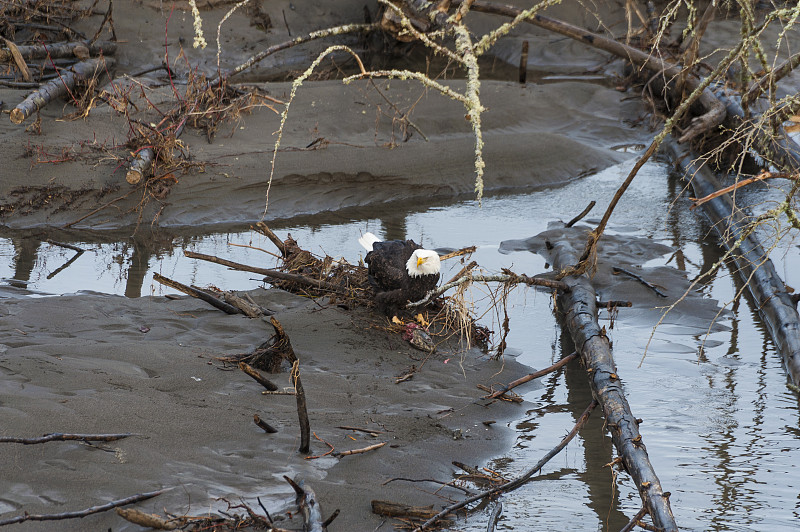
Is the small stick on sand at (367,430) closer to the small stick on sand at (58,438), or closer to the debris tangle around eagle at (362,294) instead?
the debris tangle around eagle at (362,294)

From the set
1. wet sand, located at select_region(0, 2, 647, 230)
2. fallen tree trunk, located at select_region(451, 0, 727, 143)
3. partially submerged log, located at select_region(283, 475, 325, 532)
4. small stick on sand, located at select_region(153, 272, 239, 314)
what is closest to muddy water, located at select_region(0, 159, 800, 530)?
wet sand, located at select_region(0, 2, 647, 230)

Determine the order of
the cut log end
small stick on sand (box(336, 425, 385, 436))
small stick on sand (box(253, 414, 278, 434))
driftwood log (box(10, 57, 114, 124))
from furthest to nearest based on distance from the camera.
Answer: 1. driftwood log (box(10, 57, 114, 124))
2. the cut log end
3. small stick on sand (box(336, 425, 385, 436))
4. small stick on sand (box(253, 414, 278, 434))

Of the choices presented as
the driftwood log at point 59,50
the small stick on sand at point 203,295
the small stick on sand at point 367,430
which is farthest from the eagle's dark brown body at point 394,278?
the driftwood log at point 59,50

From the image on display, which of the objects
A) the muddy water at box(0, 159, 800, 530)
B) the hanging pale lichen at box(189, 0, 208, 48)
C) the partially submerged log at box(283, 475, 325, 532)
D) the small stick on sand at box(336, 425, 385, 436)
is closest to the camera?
the partially submerged log at box(283, 475, 325, 532)

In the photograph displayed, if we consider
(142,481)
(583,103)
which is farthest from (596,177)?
(142,481)

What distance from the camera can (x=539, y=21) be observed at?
10.1 meters

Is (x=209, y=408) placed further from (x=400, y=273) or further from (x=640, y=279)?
(x=640, y=279)

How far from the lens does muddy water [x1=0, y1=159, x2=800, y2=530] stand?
4.38 m

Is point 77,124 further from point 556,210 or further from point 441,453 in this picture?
point 441,453

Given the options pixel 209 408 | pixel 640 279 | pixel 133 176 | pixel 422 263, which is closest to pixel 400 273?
pixel 422 263

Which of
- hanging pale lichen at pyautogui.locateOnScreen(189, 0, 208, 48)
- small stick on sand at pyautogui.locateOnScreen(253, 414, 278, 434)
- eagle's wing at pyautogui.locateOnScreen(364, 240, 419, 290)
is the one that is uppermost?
hanging pale lichen at pyautogui.locateOnScreen(189, 0, 208, 48)

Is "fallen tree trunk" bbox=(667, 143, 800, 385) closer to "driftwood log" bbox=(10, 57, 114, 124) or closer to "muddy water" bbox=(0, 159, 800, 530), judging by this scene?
"muddy water" bbox=(0, 159, 800, 530)

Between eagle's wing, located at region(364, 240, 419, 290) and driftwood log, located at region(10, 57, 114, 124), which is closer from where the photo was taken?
eagle's wing, located at region(364, 240, 419, 290)

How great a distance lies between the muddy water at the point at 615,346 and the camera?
438cm
